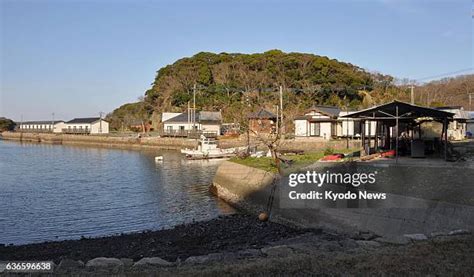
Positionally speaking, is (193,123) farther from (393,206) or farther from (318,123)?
(393,206)

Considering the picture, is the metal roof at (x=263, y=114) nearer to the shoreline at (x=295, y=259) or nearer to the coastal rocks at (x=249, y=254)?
the shoreline at (x=295, y=259)

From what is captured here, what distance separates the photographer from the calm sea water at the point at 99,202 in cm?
1343

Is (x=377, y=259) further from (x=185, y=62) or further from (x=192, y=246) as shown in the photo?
(x=185, y=62)

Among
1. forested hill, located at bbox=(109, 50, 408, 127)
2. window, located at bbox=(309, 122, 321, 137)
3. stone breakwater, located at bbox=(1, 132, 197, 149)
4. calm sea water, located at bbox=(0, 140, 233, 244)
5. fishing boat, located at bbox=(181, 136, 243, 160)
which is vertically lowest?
calm sea water, located at bbox=(0, 140, 233, 244)

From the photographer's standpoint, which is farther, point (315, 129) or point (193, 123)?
point (193, 123)

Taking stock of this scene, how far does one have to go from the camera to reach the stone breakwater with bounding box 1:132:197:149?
50.0 m

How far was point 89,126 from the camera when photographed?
76188 millimetres

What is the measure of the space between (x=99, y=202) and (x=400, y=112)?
41.8ft

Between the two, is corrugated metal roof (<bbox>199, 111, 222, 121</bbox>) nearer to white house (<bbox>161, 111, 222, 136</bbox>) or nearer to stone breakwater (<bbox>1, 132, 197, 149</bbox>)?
white house (<bbox>161, 111, 222, 136</bbox>)

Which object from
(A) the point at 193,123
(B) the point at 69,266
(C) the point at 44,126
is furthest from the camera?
(C) the point at 44,126

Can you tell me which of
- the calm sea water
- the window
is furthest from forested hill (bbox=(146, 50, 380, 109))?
the calm sea water

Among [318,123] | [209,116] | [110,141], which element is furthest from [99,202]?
[110,141]

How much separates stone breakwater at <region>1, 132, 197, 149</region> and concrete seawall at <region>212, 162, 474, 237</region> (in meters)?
32.0

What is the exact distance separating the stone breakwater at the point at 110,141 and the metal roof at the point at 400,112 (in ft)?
99.1
